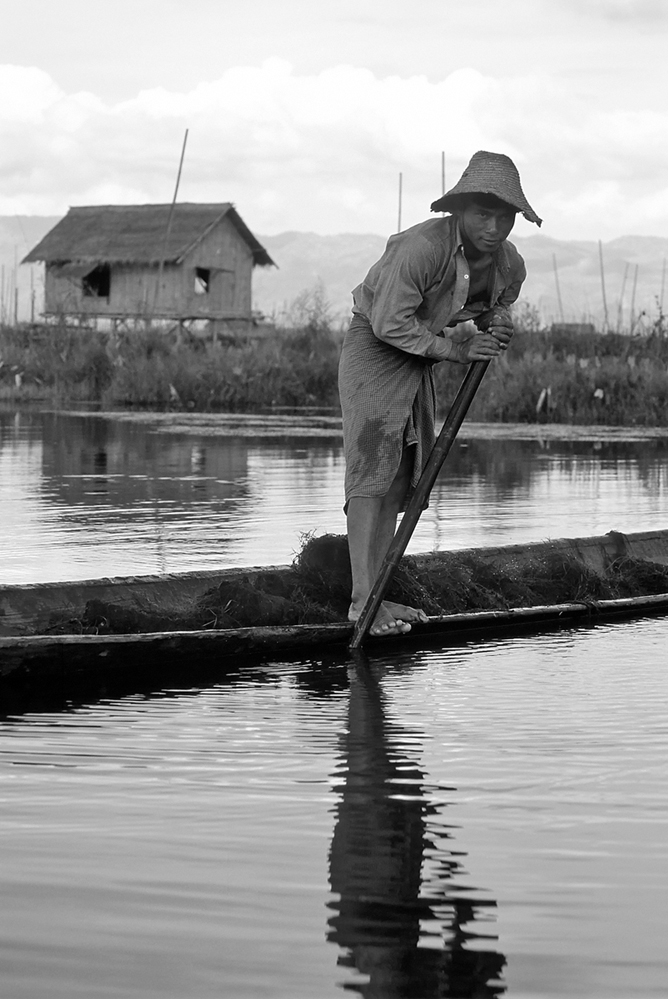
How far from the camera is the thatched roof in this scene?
127 feet

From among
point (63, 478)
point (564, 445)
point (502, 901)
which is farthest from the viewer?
point (564, 445)

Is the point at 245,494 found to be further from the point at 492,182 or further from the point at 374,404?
the point at 492,182

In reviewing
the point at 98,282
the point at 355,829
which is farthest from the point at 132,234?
the point at 355,829

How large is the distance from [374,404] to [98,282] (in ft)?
122

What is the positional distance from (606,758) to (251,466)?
430 inches

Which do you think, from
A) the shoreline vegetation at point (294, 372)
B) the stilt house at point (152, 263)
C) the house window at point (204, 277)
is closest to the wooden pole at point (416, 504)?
the shoreline vegetation at point (294, 372)

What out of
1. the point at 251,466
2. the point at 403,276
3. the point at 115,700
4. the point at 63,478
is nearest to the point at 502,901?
the point at 115,700

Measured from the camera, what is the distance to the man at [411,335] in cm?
501

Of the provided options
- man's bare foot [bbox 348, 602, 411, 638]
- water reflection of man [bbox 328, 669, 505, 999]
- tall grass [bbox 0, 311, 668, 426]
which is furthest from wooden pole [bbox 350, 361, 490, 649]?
tall grass [bbox 0, 311, 668, 426]

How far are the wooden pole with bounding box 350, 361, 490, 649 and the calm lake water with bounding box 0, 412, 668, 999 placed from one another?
158mm

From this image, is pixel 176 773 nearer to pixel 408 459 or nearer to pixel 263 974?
pixel 263 974

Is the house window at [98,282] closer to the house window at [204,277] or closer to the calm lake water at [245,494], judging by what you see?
the house window at [204,277]

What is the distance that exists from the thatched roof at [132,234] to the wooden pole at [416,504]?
33.4 meters

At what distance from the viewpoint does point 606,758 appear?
384 centimetres
